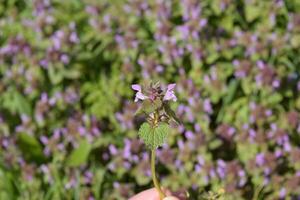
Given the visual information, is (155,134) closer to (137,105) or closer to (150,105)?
(150,105)

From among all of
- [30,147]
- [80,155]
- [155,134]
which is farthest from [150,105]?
[30,147]

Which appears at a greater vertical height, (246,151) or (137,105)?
(137,105)

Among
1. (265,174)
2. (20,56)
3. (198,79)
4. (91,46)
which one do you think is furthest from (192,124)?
(20,56)

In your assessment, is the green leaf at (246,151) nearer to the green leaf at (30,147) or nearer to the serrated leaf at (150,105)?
the green leaf at (30,147)

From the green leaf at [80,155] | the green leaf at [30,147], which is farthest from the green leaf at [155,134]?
the green leaf at [30,147]

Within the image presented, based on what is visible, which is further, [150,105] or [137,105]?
[137,105]

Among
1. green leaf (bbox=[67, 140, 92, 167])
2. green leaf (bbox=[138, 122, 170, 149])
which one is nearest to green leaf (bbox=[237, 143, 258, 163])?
green leaf (bbox=[67, 140, 92, 167])

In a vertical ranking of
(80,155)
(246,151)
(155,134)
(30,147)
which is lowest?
(155,134)
